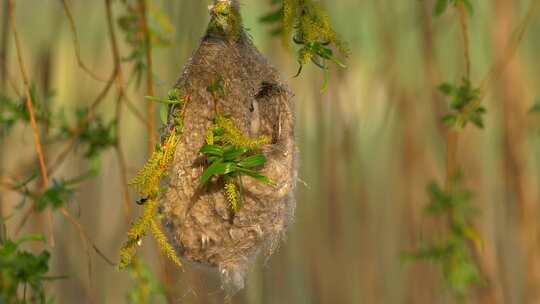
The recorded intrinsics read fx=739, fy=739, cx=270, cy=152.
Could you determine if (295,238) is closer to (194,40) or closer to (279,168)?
(194,40)

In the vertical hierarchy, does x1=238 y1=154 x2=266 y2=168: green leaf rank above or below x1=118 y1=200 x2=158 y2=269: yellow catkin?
above

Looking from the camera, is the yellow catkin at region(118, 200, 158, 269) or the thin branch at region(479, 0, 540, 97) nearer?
the yellow catkin at region(118, 200, 158, 269)

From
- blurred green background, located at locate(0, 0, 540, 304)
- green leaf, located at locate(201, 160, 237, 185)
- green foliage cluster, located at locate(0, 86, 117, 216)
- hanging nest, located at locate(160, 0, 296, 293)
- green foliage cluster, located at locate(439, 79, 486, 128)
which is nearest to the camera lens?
green leaf, located at locate(201, 160, 237, 185)

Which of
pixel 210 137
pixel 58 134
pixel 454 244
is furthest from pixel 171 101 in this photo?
pixel 454 244

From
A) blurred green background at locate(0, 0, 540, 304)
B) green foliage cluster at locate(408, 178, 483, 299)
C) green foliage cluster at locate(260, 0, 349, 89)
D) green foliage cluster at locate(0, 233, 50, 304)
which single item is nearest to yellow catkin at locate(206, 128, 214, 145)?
green foliage cluster at locate(260, 0, 349, 89)

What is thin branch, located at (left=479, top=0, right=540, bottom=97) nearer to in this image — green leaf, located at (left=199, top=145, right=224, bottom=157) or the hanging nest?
the hanging nest

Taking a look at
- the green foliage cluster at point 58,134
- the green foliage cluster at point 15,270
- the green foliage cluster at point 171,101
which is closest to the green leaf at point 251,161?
the green foliage cluster at point 171,101

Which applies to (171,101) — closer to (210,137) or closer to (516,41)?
(210,137)

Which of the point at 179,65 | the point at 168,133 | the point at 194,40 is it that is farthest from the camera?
the point at 179,65

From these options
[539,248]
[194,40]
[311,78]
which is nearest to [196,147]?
[194,40]
